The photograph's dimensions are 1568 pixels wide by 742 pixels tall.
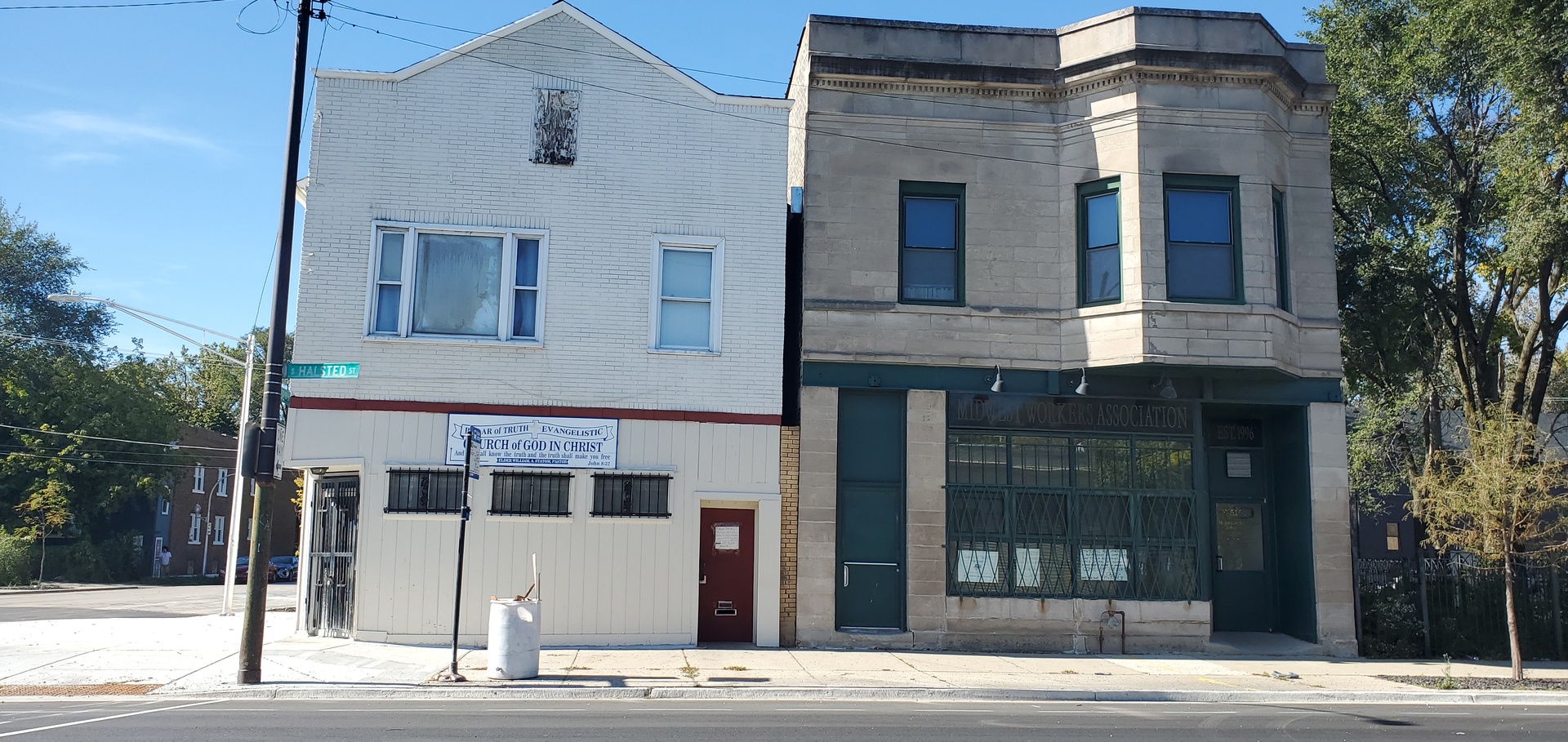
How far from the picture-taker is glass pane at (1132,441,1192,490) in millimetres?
16844

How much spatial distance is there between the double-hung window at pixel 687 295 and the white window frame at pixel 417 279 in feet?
5.55

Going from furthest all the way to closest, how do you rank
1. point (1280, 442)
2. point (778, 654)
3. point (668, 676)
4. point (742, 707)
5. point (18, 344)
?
point (18, 344)
point (1280, 442)
point (778, 654)
point (668, 676)
point (742, 707)

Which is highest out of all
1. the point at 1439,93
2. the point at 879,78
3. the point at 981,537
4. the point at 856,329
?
the point at 1439,93

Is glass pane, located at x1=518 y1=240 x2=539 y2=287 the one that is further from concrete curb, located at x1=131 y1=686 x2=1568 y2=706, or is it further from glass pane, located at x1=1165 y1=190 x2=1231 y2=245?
glass pane, located at x1=1165 y1=190 x2=1231 y2=245

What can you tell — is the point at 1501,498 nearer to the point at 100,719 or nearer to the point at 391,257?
the point at 391,257

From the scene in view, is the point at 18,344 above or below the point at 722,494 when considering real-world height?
above

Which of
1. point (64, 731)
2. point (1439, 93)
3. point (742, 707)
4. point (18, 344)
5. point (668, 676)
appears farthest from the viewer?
point (18, 344)

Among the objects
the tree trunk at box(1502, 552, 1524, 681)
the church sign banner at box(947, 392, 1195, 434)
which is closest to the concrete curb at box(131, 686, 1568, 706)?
the tree trunk at box(1502, 552, 1524, 681)

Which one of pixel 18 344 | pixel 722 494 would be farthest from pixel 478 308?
pixel 18 344

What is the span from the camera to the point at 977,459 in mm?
16734

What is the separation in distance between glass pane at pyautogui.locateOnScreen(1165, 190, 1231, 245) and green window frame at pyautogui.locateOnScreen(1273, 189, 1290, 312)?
1.05m

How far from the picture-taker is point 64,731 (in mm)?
9414

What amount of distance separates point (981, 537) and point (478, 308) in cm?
810

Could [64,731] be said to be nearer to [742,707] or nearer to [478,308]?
[742,707]
